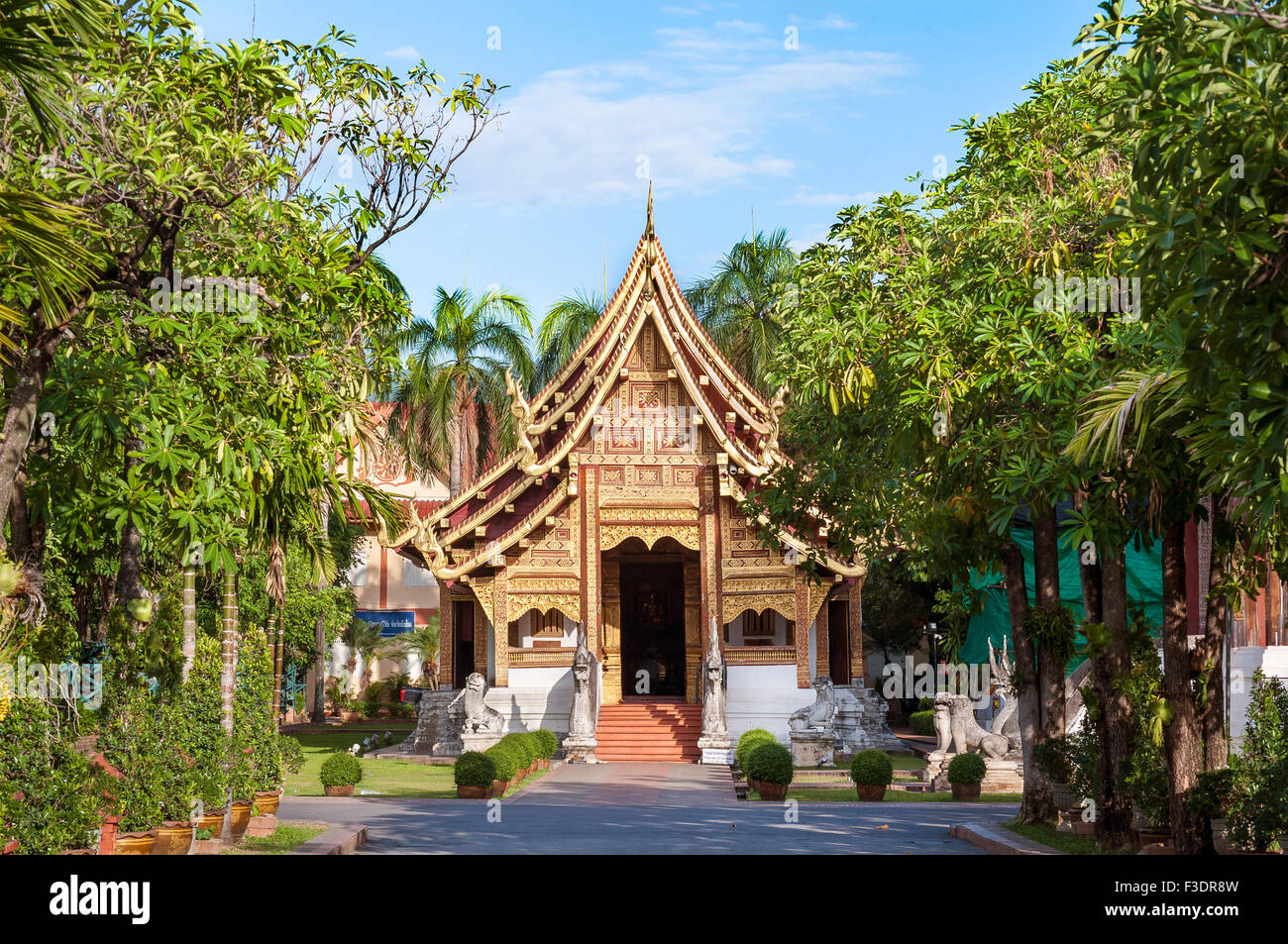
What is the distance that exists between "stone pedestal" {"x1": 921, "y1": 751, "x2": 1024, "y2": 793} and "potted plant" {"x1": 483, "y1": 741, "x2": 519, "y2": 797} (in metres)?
7.23

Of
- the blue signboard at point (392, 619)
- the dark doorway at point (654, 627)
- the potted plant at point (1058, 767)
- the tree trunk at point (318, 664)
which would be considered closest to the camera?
the potted plant at point (1058, 767)

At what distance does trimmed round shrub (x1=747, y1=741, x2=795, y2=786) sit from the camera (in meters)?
20.6

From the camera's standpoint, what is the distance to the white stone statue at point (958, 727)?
73.5 ft

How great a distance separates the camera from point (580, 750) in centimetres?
2723

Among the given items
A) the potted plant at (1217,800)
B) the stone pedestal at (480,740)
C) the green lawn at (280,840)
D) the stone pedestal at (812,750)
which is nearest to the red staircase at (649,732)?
the stone pedestal at (812,750)

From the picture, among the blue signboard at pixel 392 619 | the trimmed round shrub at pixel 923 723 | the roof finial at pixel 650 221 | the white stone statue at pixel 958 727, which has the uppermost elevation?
the roof finial at pixel 650 221

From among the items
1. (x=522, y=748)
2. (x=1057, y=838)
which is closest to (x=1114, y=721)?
(x=1057, y=838)

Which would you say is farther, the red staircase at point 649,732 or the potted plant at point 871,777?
the red staircase at point 649,732

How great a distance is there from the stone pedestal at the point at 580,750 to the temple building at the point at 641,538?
2.15 feet

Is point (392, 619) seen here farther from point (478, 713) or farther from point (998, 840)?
point (998, 840)

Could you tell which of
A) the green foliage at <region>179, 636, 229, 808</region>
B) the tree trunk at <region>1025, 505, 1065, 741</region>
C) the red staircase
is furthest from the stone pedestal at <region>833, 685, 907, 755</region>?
the green foliage at <region>179, 636, 229, 808</region>

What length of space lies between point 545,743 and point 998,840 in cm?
1362

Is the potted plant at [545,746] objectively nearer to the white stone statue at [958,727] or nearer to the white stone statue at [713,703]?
the white stone statue at [713,703]

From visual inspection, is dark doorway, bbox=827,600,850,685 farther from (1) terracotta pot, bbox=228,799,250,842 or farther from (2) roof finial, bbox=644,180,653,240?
(1) terracotta pot, bbox=228,799,250,842
